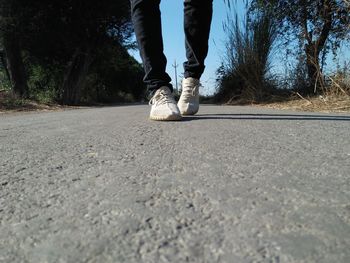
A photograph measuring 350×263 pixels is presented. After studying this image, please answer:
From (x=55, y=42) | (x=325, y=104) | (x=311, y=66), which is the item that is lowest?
(x=325, y=104)

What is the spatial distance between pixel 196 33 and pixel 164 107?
0.57 meters

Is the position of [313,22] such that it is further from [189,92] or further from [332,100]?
[189,92]

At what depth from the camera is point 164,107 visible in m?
2.23

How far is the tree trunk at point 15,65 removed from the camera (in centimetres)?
859

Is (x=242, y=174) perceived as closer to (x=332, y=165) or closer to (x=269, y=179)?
(x=269, y=179)

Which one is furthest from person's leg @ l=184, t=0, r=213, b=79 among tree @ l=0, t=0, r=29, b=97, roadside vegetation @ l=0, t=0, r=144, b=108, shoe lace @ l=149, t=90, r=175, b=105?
tree @ l=0, t=0, r=29, b=97

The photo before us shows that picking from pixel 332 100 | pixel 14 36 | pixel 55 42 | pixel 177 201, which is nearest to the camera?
pixel 177 201

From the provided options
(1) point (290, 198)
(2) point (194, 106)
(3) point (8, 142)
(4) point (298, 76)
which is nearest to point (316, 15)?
(4) point (298, 76)

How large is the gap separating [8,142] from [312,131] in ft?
4.25

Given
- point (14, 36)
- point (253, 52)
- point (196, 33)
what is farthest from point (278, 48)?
point (14, 36)

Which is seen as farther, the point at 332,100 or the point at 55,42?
the point at 55,42

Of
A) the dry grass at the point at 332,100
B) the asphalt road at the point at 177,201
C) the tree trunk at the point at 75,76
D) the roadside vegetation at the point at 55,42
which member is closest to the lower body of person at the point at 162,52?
the asphalt road at the point at 177,201

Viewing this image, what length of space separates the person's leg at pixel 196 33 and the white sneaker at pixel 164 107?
36 cm

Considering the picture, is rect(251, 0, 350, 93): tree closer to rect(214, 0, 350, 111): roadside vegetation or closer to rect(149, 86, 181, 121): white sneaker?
rect(214, 0, 350, 111): roadside vegetation
